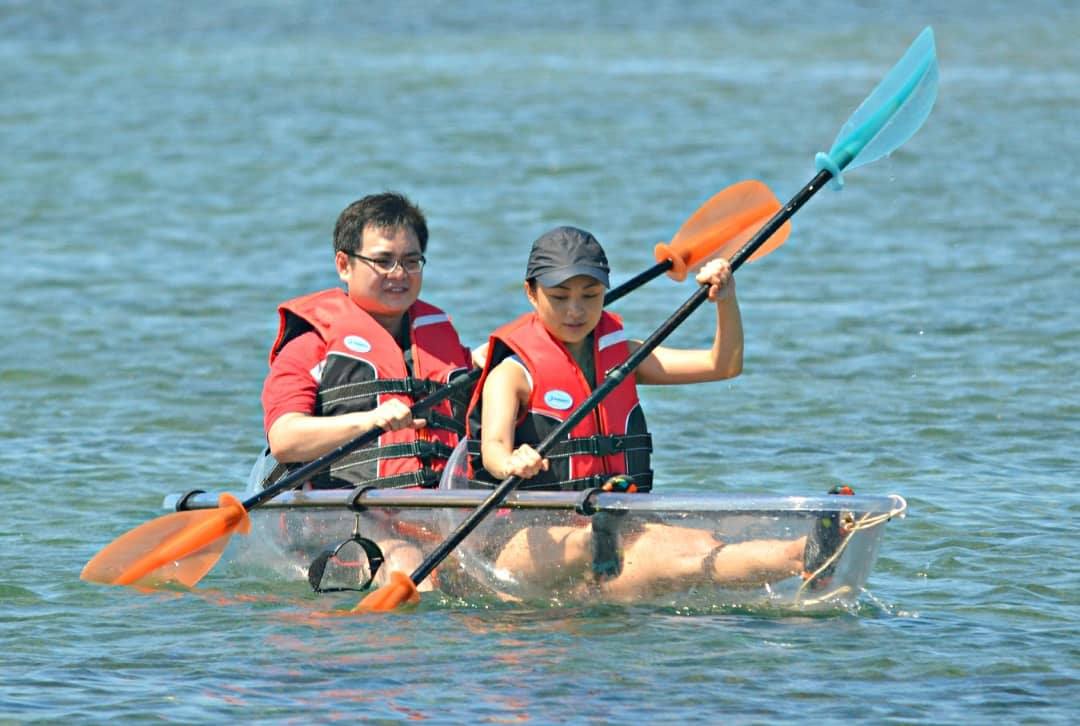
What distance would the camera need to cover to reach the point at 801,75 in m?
19.7

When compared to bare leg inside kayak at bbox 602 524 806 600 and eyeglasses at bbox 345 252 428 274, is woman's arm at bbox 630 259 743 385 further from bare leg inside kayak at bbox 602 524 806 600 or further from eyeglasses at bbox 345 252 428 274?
eyeglasses at bbox 345 252 428 274

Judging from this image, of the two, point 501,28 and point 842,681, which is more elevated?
point 501,28

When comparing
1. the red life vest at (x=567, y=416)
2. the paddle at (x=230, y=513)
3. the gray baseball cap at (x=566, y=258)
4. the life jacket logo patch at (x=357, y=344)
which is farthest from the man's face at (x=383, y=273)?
the gray baseball cap at (x=566, y=258)

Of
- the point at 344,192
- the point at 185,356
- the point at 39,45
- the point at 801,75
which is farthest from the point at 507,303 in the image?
the point at 39,45

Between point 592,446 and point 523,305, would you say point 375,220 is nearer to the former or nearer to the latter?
point 592,446

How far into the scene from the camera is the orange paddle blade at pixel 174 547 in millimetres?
5984

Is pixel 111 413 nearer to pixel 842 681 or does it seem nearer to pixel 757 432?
pixel 757 432

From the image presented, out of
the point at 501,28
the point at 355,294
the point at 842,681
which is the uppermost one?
the point at 501,28

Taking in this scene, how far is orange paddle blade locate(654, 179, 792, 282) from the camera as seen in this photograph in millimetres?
6156

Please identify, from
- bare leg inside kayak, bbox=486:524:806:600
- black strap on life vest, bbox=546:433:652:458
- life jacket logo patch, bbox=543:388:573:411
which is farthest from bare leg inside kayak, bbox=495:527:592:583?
life jacket logo patch, bbox=543:388:573:411

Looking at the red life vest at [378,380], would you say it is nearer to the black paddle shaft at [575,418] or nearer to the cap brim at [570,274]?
the black paddle shaft at [575,418]

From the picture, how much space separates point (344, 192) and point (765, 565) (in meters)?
Answer: 9.42

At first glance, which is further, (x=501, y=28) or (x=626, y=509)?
(x=501, y=28)

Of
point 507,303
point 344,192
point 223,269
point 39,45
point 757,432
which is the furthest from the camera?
point 39,45
